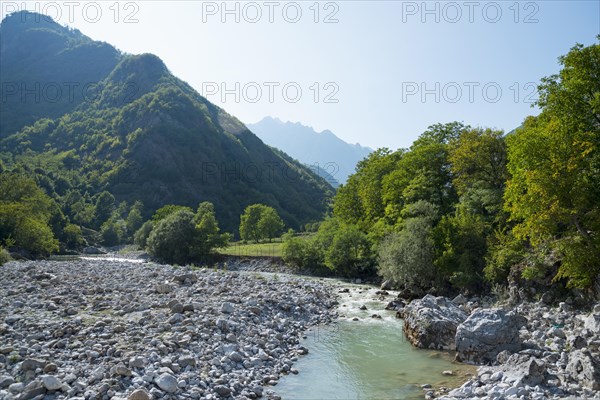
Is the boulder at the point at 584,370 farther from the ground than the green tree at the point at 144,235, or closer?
closer

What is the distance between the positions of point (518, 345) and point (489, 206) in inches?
755

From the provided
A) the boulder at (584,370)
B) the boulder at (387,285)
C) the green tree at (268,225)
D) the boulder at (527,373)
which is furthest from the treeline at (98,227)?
the boulder at (584,370)

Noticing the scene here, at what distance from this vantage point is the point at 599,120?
23.9 metres

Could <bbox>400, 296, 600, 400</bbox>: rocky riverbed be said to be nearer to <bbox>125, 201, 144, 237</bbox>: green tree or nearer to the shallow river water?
the shallow river water

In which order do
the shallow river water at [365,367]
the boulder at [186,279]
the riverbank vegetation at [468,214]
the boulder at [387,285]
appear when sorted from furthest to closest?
1. the boulder at [387,285]
2. the boulder at [186,279]
3. the riverbank vegetation at [468,214]
4. the shallow river water at [365,367]

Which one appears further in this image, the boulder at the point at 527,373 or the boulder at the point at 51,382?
the boulder at the point at 527,373

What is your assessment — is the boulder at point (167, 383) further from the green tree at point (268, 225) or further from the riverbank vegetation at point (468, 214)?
the green tree at point (268, 225)

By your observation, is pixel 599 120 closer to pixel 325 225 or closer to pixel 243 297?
pixel 243 297

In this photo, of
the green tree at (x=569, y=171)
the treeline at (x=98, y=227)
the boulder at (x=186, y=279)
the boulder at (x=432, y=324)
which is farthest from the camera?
the treeline at (x=98, y=227)

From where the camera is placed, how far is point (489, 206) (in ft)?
116

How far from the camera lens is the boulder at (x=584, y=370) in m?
13.5

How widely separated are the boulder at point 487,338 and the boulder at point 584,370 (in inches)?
134

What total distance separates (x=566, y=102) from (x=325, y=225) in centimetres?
4506

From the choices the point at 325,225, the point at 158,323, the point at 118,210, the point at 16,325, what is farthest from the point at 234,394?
the point at 118,210
